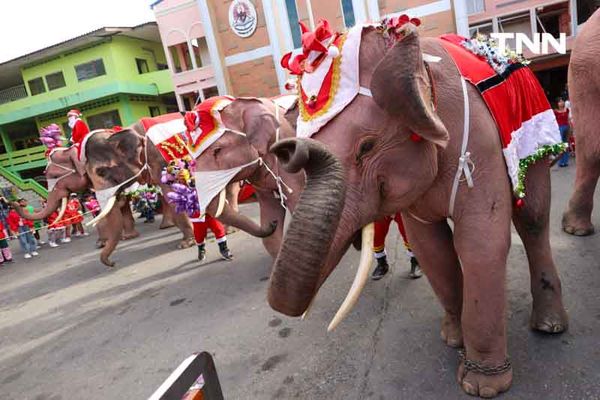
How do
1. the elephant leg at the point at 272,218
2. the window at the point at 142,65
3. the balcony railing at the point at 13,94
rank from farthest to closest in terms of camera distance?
the balcony railing at the point at 13,94 < the window at the point at 142,65 < the elephant leg at the point at 272,218

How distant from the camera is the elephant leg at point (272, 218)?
13.7 feet

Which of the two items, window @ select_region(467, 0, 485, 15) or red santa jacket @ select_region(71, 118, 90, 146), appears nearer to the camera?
red santa jacket @ select_region(71, 118, 90, 146)

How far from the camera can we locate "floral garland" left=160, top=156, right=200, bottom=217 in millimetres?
5066

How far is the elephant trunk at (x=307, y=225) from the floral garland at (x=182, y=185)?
11.7 ft

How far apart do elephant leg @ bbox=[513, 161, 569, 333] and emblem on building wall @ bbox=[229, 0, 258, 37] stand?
53.7 feet

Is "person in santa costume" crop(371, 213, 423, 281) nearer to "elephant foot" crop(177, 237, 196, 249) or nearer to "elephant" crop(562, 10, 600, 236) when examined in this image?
"elephant" crop(562, 10, 600, 236)

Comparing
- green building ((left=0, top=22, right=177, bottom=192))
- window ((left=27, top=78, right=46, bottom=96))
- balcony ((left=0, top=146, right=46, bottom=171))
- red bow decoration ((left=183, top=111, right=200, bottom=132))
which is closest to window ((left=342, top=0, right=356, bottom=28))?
green building ((left=0, top=22, right=177, bottom=192))

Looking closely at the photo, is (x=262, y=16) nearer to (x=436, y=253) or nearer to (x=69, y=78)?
(x=69, y=78)

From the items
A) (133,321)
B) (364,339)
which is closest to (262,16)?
(133,321)

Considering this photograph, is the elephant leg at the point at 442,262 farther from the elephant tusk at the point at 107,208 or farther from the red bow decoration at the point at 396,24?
the elephant tusk at the point at 107,208

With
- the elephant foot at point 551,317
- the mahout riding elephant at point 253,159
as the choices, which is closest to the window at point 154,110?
the mahout riding elephant at point 253,159

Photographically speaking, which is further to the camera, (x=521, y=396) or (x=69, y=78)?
(x=69, y=78)

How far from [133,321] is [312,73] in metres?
3.11

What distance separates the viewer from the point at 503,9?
14.7 metres
